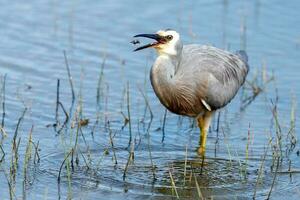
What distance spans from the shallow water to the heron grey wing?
45 cm

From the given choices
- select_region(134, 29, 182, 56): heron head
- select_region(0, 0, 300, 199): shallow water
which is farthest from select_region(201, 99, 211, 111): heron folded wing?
select_region(134, 29, 182, 56): heron head

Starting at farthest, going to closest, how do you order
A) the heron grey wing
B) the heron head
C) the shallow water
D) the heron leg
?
the heron leg, the heron grey wing, the heron head, the shallow water

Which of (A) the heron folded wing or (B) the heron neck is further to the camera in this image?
(A) the heron folded wing

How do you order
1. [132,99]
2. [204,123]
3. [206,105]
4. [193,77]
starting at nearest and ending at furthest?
[193,77] < [206,105] < [204,123] < [132,99]

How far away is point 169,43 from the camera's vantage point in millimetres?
9289

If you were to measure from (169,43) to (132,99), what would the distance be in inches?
73.3

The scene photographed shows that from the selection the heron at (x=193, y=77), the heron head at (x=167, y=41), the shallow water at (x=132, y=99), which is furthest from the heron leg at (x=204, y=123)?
the heron head at (x=167, y=41)

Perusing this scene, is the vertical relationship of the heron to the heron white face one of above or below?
below

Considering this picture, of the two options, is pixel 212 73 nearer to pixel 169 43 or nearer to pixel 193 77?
pixel 193 77

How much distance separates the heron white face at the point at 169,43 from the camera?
9.27 m

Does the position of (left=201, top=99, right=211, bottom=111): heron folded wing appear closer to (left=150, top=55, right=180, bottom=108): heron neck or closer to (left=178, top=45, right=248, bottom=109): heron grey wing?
(left=178, top=45, right=248, bottom=109): heron grey wing

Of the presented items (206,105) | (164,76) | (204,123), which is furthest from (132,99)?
(164,76)

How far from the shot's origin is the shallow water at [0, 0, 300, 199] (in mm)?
8516

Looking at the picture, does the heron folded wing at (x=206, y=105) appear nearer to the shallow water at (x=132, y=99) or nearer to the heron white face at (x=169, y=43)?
the shallow water at (x=132, y=99)
